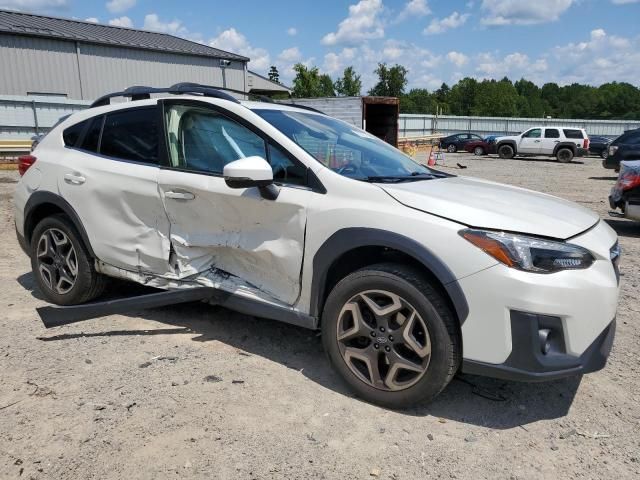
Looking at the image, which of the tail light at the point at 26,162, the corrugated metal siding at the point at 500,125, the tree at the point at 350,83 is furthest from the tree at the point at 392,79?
the tail light at the point at 26,162

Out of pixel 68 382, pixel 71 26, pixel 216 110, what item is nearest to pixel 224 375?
pixel 68 382

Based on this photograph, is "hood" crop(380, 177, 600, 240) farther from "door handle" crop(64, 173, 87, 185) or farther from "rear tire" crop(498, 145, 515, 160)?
"rear tire" crop(498, 145, 515, 160)

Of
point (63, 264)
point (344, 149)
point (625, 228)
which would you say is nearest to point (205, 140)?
point (344, 149)

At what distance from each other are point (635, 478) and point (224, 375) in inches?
86.7

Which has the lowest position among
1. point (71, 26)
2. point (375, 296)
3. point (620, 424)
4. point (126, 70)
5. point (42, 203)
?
point (620, 424)

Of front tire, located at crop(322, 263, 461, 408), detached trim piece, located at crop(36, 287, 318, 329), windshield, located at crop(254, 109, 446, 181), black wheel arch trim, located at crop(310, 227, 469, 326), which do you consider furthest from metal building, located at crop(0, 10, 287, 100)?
front tire, located at crop(322, 263, 461, 408)

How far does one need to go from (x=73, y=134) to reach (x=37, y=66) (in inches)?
931

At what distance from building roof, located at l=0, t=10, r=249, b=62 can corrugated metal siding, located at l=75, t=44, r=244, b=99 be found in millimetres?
380

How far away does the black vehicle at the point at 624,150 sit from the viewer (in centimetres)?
1473

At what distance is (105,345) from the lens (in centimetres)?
362

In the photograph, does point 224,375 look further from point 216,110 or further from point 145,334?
point 216,110

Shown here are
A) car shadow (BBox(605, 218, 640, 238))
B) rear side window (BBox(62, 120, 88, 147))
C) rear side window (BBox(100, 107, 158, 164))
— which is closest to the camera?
rear side window (BBox(100, 107, 158, 164))

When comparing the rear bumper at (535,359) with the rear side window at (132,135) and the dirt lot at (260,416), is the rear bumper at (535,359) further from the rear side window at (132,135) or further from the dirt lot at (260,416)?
the rear side window at (132,135)

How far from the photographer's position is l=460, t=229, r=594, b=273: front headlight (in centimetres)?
246
